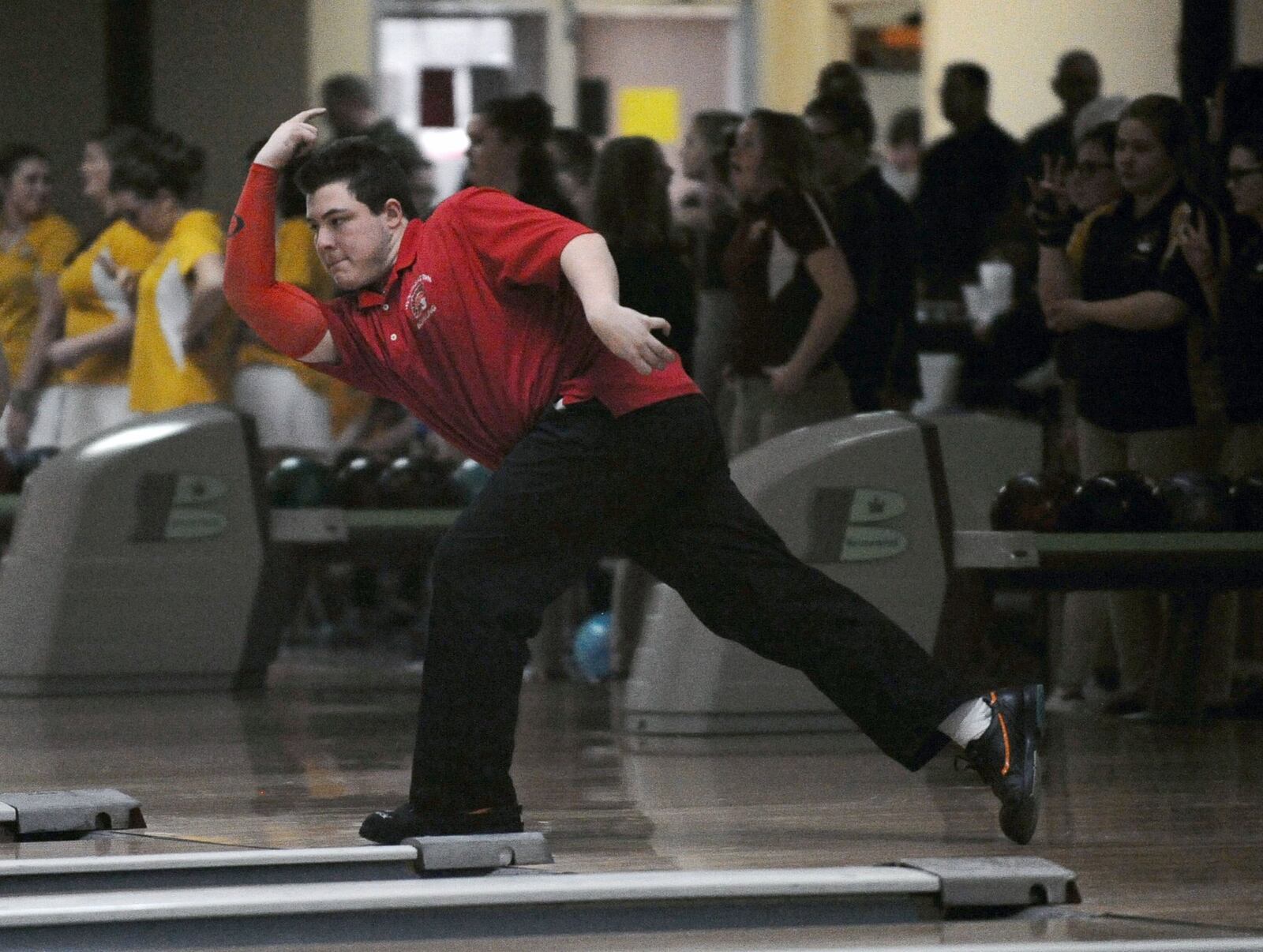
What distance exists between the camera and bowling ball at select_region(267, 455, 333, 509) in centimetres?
887

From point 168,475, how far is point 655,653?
88.7 inches

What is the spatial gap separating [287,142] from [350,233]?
213 millimetres

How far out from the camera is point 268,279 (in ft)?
16.0

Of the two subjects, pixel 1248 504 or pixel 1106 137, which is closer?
pixel 1248 504

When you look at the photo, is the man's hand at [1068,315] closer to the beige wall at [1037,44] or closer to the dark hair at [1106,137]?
the dark hair at [1106,137]

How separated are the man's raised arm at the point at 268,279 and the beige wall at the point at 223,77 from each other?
9.56 m

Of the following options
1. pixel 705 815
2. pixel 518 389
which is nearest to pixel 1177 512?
pixel 705 815

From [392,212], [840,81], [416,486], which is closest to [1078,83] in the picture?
[840,81]

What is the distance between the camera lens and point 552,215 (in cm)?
465

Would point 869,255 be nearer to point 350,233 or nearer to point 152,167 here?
point 152,167

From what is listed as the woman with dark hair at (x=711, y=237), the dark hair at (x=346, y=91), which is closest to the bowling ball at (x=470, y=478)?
the woman with dark hair at (x=711, y=237)

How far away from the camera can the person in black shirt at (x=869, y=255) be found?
27.4 feet

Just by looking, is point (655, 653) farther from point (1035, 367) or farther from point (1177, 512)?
point (1035, 367)

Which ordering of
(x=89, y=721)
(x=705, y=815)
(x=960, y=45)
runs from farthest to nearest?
1. (x=960, y=45)
2. (x=89, y=721)
3. (x=705, y=815)
